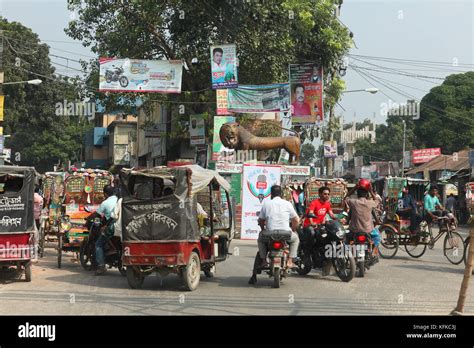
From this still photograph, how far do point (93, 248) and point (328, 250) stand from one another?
485cm

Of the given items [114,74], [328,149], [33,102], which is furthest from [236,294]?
[33,102]

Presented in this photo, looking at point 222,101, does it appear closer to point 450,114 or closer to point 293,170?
point 293,170

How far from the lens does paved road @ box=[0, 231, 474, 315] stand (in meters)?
8.86

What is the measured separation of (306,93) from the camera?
2877 cm

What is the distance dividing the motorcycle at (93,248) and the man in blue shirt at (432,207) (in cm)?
835

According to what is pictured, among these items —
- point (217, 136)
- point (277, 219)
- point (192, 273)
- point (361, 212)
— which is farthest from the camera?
point (217, 136)

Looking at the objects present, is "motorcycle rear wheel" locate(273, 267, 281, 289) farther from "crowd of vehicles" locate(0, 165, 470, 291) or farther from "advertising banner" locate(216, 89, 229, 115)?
"advertising banner" locate(216, 89, 229, 115)

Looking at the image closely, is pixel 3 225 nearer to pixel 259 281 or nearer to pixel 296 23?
pixel 259 281

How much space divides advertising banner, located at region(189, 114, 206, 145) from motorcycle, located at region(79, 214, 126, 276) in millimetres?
17998

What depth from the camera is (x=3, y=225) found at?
1157 cm

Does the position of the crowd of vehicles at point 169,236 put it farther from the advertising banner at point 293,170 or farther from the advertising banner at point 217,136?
the advertising banner at point 217,136

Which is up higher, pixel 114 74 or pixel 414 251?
pixel 114 74
